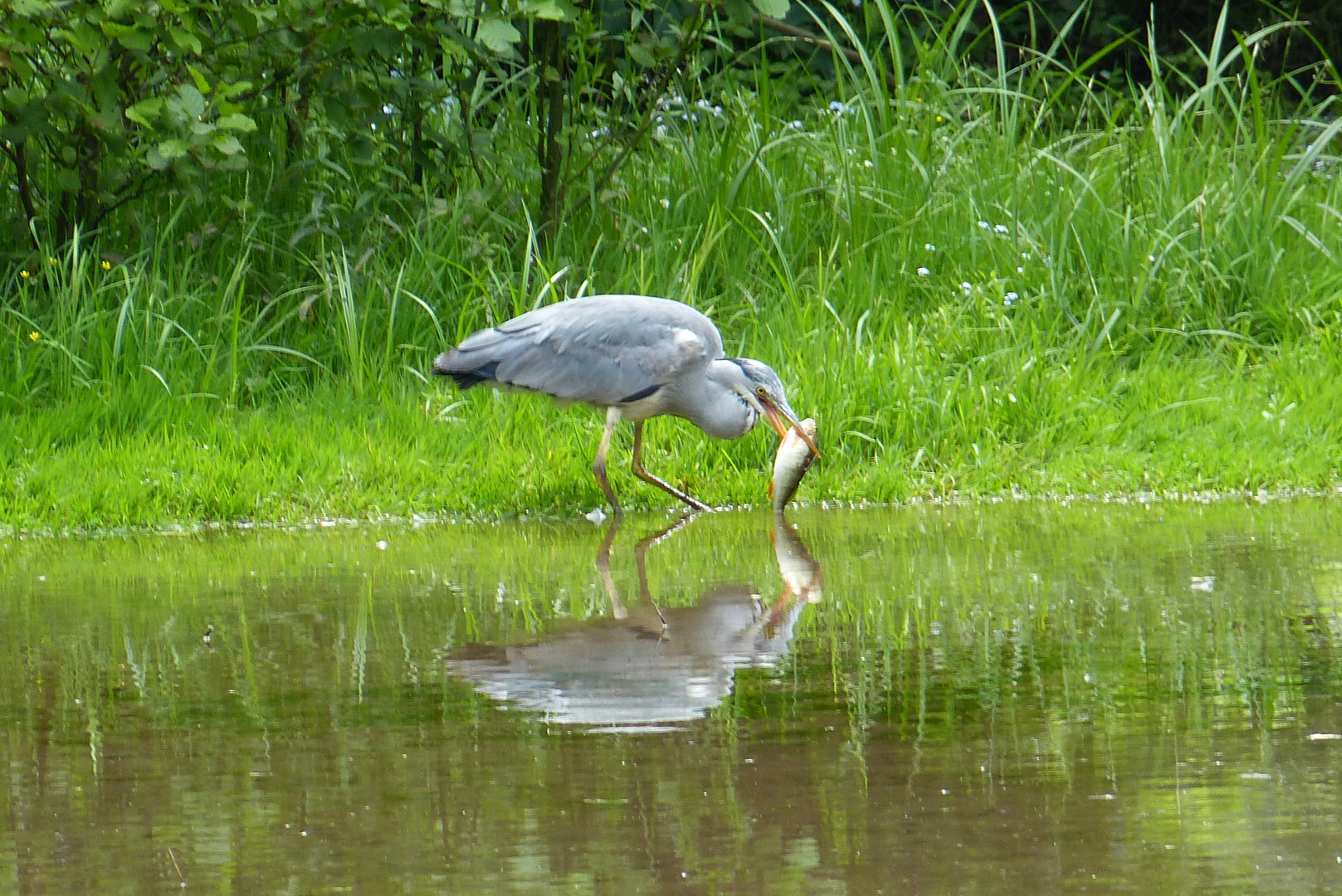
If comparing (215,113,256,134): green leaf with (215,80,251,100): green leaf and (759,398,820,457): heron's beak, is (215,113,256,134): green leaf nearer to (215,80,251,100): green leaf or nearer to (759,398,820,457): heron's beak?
(215,80,251,100): green leaf

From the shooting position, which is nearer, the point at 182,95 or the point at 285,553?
the point at 285,553

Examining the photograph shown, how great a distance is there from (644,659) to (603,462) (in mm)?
2773

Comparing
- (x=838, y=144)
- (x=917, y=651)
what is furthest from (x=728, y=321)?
(x=917, y=651)

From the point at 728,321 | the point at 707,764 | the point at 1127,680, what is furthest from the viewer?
the point at 728,321

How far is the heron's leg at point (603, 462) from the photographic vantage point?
21.7 ft

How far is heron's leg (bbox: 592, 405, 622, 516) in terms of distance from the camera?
260 inches

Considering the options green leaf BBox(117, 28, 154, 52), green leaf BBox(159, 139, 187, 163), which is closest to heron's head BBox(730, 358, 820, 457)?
green leaf BBox(159, 139, 187, 163)

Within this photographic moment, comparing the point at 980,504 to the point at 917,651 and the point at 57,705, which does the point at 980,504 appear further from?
the point at 57,705

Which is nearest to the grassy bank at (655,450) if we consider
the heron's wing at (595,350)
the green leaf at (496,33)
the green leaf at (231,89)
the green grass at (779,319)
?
the green grass at (779,319)

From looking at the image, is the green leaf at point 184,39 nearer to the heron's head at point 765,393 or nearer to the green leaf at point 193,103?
the green leaf at point 193,103

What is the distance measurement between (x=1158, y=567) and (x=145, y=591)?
3.00 m

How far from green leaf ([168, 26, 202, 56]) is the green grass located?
1.04 m

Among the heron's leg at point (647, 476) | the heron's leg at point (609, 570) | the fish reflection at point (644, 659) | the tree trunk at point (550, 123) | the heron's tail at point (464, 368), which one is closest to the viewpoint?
the fish reflection at point (644, 659)

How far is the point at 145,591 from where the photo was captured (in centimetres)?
496
